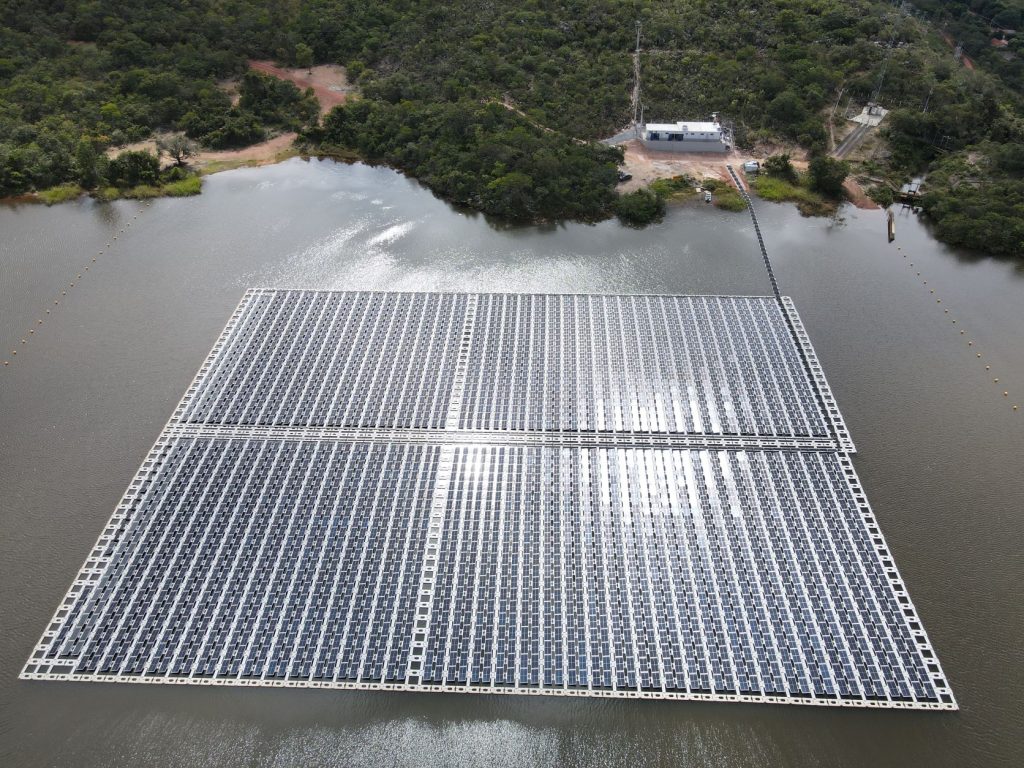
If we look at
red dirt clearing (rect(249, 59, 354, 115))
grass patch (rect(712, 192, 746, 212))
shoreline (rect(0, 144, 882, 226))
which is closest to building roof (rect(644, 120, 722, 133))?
shoreline (rect(0, 144, 882, 226))

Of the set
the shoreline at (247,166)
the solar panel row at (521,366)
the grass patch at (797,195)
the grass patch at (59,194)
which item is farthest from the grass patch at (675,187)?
the grass patch at (59,194)

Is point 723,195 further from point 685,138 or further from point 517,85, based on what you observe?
point 517,85

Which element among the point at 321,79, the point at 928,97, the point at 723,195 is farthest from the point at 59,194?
the point at 928,97

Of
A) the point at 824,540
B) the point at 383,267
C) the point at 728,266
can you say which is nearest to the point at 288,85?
the point at 383,267

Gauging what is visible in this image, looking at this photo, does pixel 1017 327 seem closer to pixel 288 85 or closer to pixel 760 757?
pixel 760 757

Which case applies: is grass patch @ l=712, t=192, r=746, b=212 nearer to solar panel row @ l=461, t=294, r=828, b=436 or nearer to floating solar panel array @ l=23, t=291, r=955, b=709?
solar panel row @ l=461, t=294, r=828, b=436
